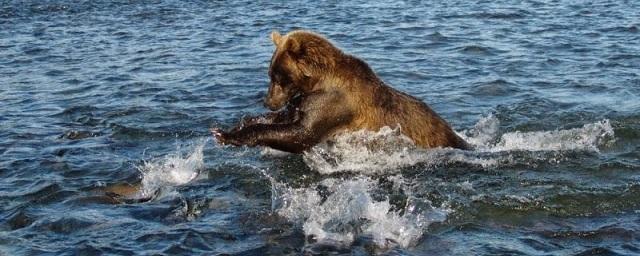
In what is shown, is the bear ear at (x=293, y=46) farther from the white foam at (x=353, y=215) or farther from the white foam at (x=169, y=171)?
the white foam at (x=353, y=215)

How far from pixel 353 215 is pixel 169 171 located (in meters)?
2.30

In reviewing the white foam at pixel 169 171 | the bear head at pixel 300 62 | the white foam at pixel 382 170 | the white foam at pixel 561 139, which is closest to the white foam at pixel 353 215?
the white foam at pixel 382 170

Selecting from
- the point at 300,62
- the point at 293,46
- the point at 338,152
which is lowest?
the point at 338,152

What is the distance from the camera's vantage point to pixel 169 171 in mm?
8664

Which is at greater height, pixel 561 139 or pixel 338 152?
pixel 338 152

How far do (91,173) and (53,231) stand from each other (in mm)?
1772

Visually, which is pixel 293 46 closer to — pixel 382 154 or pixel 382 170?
pixel 382 154

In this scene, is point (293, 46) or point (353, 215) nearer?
point (353, 215)

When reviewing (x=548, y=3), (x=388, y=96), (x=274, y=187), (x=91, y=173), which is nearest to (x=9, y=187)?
(x=91, y=173)

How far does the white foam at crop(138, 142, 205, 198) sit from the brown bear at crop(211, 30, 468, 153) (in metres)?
0.45

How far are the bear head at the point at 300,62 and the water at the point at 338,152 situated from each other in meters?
0.64

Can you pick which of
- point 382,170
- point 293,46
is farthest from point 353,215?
point 293,46

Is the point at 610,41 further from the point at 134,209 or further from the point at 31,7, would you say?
the point at 31,7

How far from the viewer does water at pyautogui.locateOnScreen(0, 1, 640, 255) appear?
6887 millimetres
